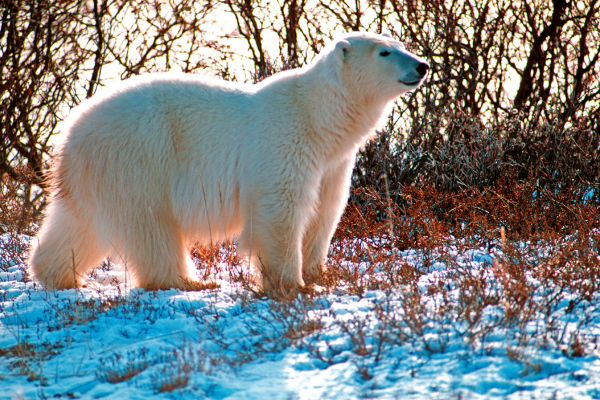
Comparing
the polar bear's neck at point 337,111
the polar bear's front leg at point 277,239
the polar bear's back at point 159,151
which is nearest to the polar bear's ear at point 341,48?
the polar bear's neck at point 337,111

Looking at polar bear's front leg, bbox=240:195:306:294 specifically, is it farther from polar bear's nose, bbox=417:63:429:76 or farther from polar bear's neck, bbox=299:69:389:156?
polar bear's nose, bbox=417:63:429:76

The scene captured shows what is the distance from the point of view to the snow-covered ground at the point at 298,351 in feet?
7.21

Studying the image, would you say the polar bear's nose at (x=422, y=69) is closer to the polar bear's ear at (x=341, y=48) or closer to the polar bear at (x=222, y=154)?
the polar bear at (x=222, y=154)

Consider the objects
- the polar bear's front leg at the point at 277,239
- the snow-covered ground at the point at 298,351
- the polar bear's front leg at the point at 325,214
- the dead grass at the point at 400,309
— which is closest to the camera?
the snow-covered ground at the point at 298,351

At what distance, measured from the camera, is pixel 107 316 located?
3295mm

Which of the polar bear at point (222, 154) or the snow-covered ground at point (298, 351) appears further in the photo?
the polar bear at point (222, 154)

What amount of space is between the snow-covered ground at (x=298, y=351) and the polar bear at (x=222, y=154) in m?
0.53

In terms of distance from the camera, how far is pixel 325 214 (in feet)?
13.6

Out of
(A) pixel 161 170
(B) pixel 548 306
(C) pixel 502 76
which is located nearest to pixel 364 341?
(B) pixel 548 306

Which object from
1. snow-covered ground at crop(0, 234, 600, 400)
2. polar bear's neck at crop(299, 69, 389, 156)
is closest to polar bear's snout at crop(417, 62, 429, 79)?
polar bear's neck at crop(299, 69, 389, 156)

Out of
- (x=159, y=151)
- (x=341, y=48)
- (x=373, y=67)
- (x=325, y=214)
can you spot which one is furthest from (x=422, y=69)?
(x=159, y=151)

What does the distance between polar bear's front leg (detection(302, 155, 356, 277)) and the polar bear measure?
0.03 metres

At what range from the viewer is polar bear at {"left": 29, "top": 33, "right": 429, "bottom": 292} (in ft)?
12.3

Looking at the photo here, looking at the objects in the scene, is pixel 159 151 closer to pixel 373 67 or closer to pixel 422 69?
pixel 373 67
